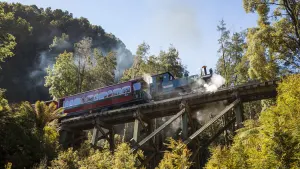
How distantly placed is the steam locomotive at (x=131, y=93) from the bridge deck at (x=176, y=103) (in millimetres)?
2071

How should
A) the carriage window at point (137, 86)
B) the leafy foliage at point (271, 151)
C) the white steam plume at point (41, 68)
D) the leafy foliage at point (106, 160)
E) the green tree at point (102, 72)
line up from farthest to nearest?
the white steam plume at point (41, 68) → the green tree at point (102, 72) → the carriage window at point (137, 86) → the leafy foliage at point (106, 160) → the leafy foliage at point (271, 151)

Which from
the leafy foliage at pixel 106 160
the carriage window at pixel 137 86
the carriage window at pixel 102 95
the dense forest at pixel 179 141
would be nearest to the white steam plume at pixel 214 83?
the dense forest at pixel 179 141

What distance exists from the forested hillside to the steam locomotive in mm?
31580

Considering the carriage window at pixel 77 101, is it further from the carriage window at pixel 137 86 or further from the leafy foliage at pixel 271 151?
the leafy foliage at pixel 271 151

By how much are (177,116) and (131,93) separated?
6.44 meters

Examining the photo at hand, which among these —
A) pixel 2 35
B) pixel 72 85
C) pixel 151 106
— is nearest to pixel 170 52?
pixel 72 85

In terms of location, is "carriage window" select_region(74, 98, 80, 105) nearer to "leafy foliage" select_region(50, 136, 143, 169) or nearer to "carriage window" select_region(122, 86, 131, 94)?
"carriage window" select_region(122, 86, 131, 94)

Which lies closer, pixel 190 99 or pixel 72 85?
pixel 190 99

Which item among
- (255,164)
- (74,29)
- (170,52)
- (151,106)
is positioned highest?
(74,29)

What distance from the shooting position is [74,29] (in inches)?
2901

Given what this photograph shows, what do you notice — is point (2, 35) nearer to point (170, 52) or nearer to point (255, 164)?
point (255, 164)

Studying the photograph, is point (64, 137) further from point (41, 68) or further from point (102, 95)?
point (41, 68)

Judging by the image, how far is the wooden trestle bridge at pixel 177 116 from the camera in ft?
55.1

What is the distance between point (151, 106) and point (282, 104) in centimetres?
1022
